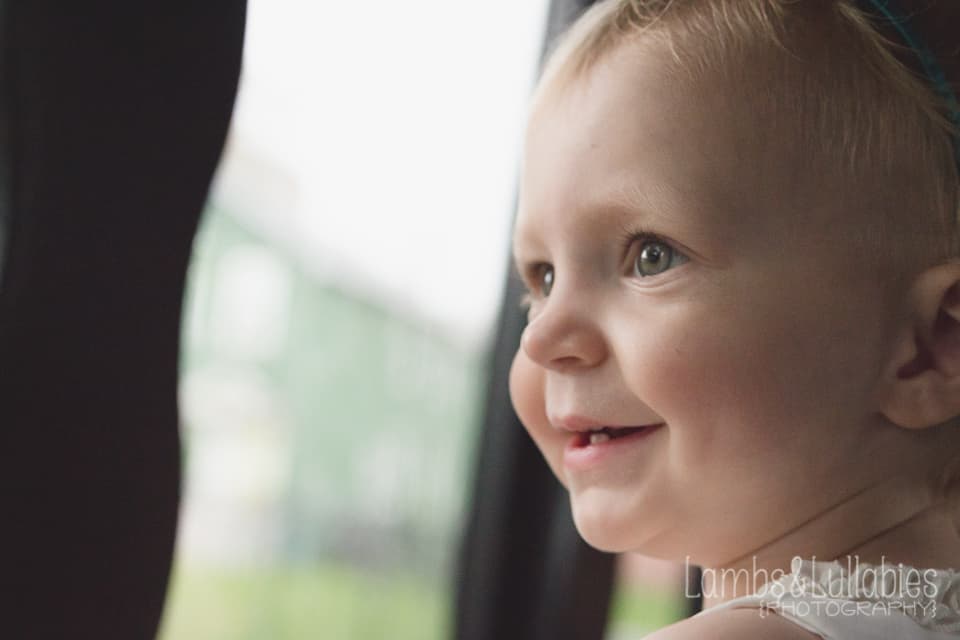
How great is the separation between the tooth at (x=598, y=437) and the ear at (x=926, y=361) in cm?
23

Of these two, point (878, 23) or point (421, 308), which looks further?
point (421, 308)

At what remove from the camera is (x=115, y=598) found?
95 centimetres

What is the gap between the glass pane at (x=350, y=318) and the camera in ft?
4.72

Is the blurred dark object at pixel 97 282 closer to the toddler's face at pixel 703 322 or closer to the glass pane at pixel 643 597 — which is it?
the toddler's face at pixel 703 322

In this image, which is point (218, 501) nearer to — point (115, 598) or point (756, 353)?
point (115, 598)

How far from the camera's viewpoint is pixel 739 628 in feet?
2.78

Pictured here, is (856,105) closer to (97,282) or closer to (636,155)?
(636,155)

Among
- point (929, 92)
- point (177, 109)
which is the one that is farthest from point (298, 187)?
point (929, 92)

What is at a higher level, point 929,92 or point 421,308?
point 929,92

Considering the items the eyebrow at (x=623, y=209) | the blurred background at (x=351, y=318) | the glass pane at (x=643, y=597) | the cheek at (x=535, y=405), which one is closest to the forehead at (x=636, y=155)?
the eyebrow at (x=623, y=209)

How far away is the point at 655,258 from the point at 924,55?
28cm

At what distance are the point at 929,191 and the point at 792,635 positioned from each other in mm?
371

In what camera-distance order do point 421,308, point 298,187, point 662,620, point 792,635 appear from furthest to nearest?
point 662,620 → point 421,308 → point 298,187 → point 792,635

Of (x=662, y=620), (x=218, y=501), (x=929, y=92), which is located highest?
(x=929, y=92)
